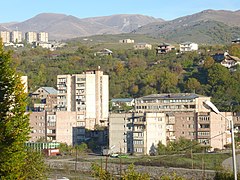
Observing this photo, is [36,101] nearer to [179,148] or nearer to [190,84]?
[190,84]

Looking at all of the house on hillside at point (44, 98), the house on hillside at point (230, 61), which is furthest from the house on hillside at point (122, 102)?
the house on hillside at point (230, 61)

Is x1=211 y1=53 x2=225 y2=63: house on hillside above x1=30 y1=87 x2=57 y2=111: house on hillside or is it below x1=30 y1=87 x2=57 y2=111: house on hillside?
above

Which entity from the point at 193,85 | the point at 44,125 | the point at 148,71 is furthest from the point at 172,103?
the point at 148,71

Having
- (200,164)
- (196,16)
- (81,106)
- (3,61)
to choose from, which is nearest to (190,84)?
(81,106)

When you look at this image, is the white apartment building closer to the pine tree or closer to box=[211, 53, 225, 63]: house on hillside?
box=[211, 53, 225, 63]: house on hillside

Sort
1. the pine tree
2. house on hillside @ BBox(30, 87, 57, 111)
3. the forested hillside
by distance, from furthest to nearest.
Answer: the forested hillside < house on hillside @ BBox(30, 87, 57, 111) < the pine tree

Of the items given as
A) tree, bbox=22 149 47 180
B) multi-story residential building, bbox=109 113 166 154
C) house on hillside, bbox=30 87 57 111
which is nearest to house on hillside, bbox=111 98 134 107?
house on hillside, bbox=30 87 57 111

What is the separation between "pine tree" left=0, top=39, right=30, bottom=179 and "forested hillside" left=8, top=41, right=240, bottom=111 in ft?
121

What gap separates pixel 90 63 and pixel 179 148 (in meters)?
37.4

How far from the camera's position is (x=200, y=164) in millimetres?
33406

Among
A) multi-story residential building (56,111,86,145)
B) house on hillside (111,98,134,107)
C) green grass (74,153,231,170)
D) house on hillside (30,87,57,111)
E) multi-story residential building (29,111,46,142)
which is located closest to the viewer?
green grass (74,153,231,170)

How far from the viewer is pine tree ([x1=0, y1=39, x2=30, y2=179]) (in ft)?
43.5

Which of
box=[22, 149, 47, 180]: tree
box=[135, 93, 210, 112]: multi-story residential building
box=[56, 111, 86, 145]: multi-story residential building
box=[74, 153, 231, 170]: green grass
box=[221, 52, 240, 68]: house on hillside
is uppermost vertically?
box=[221, 52, 240, 68]: house on hillside

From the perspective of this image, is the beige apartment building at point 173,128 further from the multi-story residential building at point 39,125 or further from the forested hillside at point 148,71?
the forested hillside at point 148,71
